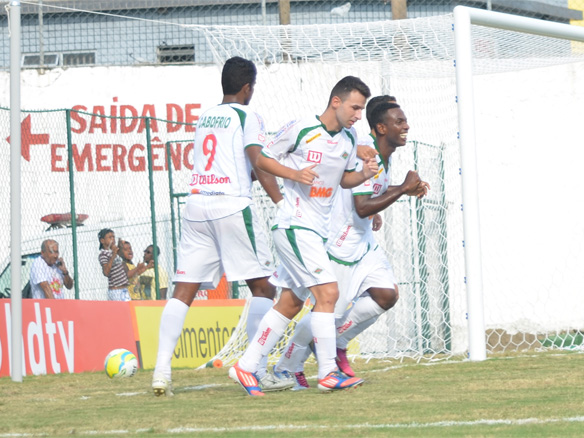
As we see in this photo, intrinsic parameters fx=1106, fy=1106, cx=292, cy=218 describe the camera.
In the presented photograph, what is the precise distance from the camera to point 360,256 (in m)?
7.81

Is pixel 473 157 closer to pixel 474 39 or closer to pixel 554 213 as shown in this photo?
pixel 474 39

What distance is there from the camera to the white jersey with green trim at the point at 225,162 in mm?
7324

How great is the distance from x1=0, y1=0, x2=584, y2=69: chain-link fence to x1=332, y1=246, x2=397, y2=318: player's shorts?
1092cm

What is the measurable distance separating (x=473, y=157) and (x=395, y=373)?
2.37 m

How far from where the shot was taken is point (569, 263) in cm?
1748

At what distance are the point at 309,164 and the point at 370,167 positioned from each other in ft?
1.30

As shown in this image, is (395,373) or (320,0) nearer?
(395,373)

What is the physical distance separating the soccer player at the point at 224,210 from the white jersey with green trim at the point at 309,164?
0.63 feet

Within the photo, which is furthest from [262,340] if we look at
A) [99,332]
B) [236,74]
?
[99,332]

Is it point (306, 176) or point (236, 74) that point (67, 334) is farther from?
point (306, 176)

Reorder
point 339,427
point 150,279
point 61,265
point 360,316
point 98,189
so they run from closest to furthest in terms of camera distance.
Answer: point 339,427 → point 360,316 → point 61,265 → point 150,279 → point 98,189

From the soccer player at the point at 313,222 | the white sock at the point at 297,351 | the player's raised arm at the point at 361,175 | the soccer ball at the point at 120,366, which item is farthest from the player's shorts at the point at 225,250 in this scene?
the soccer ball at the point at 120,366

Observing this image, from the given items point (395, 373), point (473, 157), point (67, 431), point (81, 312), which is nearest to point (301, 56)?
point (473, 157)

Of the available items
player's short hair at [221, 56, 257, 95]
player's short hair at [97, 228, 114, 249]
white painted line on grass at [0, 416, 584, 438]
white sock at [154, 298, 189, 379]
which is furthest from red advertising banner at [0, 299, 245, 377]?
white painted line on grass at [0, 416, 584, 438]
